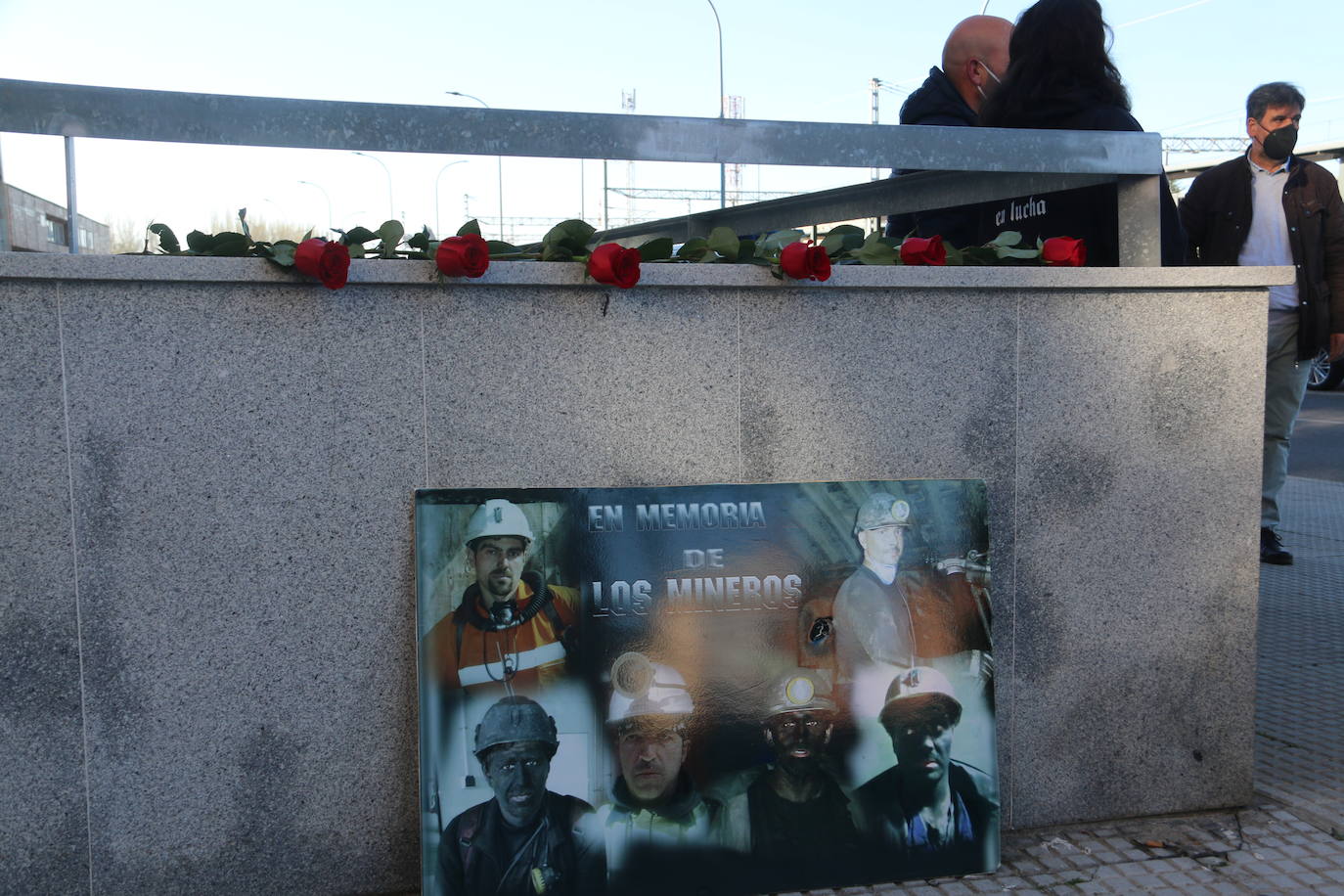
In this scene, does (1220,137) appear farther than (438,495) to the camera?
Yes

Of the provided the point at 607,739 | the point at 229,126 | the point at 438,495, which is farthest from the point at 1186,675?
the point at 229,126

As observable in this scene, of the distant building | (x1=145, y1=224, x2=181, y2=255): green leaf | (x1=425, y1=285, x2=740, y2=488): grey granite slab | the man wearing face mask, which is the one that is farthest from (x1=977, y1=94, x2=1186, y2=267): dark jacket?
the distant building

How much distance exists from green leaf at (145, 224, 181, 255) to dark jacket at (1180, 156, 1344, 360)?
15.7 ft

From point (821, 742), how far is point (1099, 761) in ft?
3.10

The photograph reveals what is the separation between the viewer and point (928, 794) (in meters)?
3.30

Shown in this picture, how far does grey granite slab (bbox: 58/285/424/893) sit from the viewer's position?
9.73ft

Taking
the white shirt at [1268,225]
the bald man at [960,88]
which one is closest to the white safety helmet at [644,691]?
the bald man at [960,88]

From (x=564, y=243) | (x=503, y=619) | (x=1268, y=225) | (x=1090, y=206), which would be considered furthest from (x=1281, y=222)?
(x=503, y=619)

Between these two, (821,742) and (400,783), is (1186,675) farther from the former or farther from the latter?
(400,783)

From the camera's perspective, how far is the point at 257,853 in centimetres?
310

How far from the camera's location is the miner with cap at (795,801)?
3191mm

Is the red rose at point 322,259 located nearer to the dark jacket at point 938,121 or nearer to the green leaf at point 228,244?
the green leaf at point 228,244

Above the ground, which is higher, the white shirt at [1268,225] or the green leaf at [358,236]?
the white shirt at [1268,225]

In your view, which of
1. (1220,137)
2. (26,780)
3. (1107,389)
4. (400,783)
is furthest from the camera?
(1220,137)
